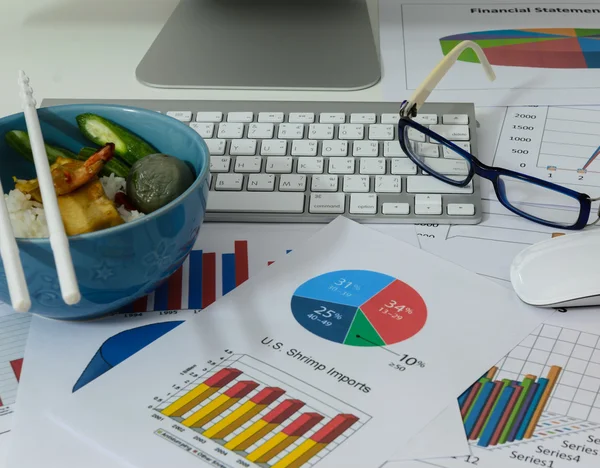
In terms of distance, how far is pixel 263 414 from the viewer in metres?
0.42

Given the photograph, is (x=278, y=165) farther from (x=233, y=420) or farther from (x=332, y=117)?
(x=233, y=420)

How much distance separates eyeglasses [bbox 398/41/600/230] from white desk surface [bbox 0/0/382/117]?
0.38 feet

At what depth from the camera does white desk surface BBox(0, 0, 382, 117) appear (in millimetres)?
730

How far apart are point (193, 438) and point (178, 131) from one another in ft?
0.74

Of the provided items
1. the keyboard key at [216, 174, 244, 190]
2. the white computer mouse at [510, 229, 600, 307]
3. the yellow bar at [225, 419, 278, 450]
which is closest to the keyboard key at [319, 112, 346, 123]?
the keyboard key at [216, 174, 244, 190]

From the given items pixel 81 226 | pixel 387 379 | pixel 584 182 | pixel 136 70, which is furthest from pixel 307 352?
pixel 136 70

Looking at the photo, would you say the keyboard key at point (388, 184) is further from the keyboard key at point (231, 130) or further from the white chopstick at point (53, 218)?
the white chopstick at point (53, 218)

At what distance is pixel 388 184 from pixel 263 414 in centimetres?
24

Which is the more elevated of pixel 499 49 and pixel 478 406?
pixel 499 49

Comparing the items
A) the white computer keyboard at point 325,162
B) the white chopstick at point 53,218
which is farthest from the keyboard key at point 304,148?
the white chopstick at point 53,218

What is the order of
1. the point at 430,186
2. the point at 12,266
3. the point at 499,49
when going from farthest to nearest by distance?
the point at 499,49
the point at 430,186
the point at 12,266

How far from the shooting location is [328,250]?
54 cm

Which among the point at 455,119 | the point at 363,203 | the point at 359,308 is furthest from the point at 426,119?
the point at 359,308

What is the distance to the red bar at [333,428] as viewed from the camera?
40 centimetres
